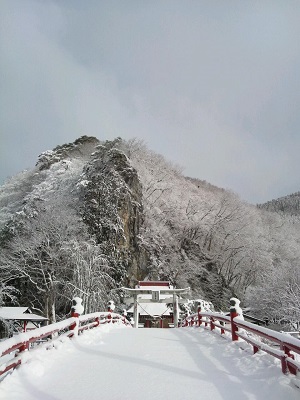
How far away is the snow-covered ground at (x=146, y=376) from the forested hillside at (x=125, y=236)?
723 inches

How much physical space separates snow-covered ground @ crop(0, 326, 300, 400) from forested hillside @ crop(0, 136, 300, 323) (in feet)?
60.2

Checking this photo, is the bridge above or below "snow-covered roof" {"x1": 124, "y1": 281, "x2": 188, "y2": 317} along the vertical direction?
above

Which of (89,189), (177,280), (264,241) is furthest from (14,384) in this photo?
(264,241)

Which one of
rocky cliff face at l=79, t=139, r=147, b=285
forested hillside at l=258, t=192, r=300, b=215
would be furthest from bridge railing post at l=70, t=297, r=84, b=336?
forested hillside at l=258, t=192, r=300, b=215

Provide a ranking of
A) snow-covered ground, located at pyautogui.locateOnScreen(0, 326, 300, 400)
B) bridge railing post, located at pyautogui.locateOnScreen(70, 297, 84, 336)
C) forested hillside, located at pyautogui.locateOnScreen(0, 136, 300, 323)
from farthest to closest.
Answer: forested hillside, located at pyautogui.locateOnScreen(0, 136, 300, 323) → bridge railing post, located at pyautogui.locateOnScreen(70, 297, 84, 336) → snow-covered ground, located at pyautogui.locateOnScreen(0, 326, 300, 400)

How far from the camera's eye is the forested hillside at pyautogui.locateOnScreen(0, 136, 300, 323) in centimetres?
2753

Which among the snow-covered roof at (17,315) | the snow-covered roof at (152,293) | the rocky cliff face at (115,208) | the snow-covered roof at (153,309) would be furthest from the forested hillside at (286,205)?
the snow-covered roof at (17,315)

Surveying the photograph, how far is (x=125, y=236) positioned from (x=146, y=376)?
2898 centimetres

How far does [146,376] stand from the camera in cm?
538

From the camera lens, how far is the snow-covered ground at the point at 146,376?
4375 millimetres

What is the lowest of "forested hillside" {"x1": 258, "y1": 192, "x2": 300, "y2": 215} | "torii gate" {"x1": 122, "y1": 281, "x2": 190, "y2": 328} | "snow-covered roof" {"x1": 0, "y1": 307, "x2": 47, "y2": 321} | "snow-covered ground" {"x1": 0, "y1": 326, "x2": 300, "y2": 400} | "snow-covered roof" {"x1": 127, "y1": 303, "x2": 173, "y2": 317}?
"snow-covered roof" {"x1": 127, "y1": 303, "x2": 173, "y2": 317}

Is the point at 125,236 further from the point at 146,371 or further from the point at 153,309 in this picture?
the point at 146,371

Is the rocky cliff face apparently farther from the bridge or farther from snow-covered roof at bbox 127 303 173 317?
the bridge

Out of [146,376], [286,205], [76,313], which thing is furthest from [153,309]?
[286,205]
